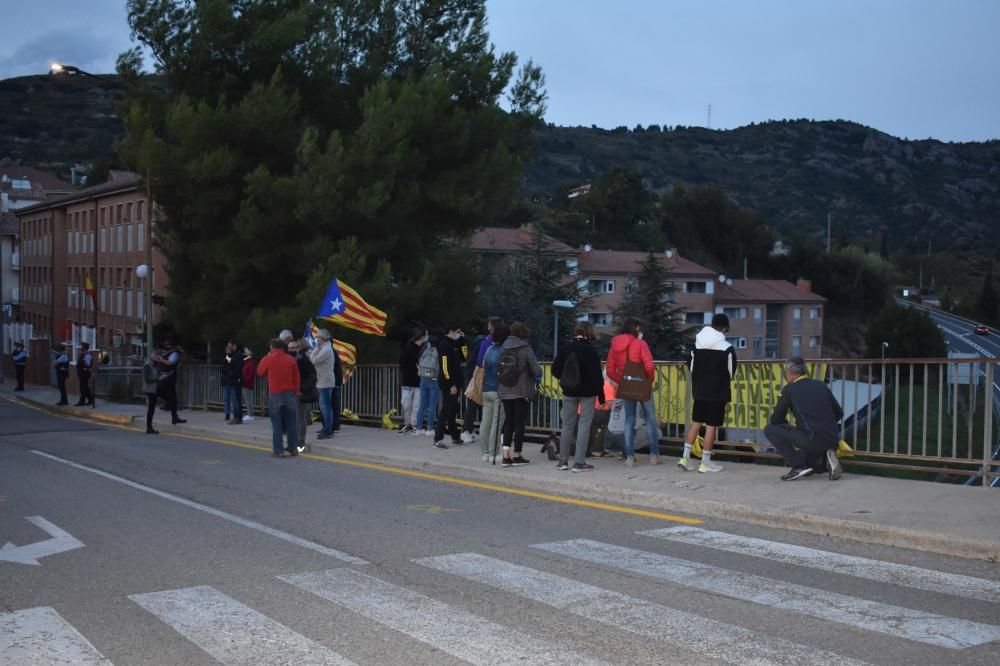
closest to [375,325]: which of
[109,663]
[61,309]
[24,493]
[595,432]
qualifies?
[595,432]

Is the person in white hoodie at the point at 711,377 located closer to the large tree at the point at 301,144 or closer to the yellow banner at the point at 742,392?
the yellow banner at the point at 742,392

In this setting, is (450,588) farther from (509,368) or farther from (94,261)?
(94,261)

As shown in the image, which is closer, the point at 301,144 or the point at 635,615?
the point at 635,615

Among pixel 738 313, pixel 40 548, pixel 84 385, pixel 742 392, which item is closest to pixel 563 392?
pixel 742 392

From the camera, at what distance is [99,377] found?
42281 millimetres

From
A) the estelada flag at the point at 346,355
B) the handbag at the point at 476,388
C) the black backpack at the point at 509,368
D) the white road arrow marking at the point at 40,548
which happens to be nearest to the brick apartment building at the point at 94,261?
the estelada flag at the point at 346,355

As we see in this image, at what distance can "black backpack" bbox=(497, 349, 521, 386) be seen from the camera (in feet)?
41.8

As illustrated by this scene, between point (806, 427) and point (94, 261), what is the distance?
2365 inches

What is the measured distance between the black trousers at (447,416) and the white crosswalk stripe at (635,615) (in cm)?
749

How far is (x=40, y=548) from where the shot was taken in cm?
840

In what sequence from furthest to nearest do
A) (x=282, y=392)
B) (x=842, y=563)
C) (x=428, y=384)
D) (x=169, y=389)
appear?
(x=169, y=389) < (x=428, y=384) < (x=282, y=392) < (x=842, y=563)

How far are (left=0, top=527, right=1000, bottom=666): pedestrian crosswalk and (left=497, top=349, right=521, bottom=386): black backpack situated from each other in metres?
4.92

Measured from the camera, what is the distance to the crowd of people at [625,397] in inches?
420

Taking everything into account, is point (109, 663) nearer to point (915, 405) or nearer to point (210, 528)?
point (210, 528)
